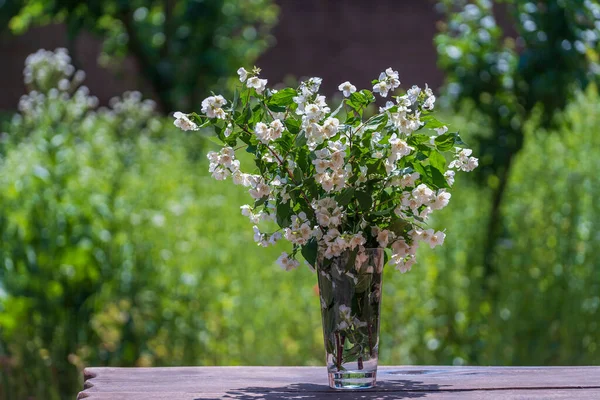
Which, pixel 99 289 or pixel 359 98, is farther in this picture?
pixel 99 289

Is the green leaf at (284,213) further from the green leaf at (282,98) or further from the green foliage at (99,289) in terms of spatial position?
the green foliage at (99,289)

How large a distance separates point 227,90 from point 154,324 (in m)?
4.44

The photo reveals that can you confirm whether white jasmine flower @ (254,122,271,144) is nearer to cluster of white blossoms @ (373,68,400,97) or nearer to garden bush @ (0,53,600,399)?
cluster of white blossoms @ (373,68,400,97)

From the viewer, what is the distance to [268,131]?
1611 millimetres

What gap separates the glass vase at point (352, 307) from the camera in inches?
66.3

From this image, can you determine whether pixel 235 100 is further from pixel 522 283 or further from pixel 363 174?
pixel 522 283

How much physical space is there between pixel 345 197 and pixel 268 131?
180 millimetres

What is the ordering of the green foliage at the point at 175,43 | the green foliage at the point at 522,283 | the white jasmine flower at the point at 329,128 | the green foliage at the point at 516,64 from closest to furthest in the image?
the white jasmine flower at the point at 329,128 → the green foliage at the point at 522,283 → the green foliage at the point at 516,64 → the green foliage at the point at 175,43

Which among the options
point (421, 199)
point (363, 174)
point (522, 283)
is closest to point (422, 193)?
point (421, 199)

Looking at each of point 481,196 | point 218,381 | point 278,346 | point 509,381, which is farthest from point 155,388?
point 481,196

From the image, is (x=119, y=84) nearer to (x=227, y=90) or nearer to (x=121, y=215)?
(x=227, y=90)

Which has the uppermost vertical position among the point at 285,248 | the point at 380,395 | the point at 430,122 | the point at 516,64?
the point at 516,64

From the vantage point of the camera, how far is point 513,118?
4.09 metres

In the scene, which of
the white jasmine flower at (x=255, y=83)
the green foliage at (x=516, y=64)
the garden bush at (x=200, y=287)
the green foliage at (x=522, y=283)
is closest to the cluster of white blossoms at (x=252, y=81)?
the white jasmine flower at (x=255, y=83)
